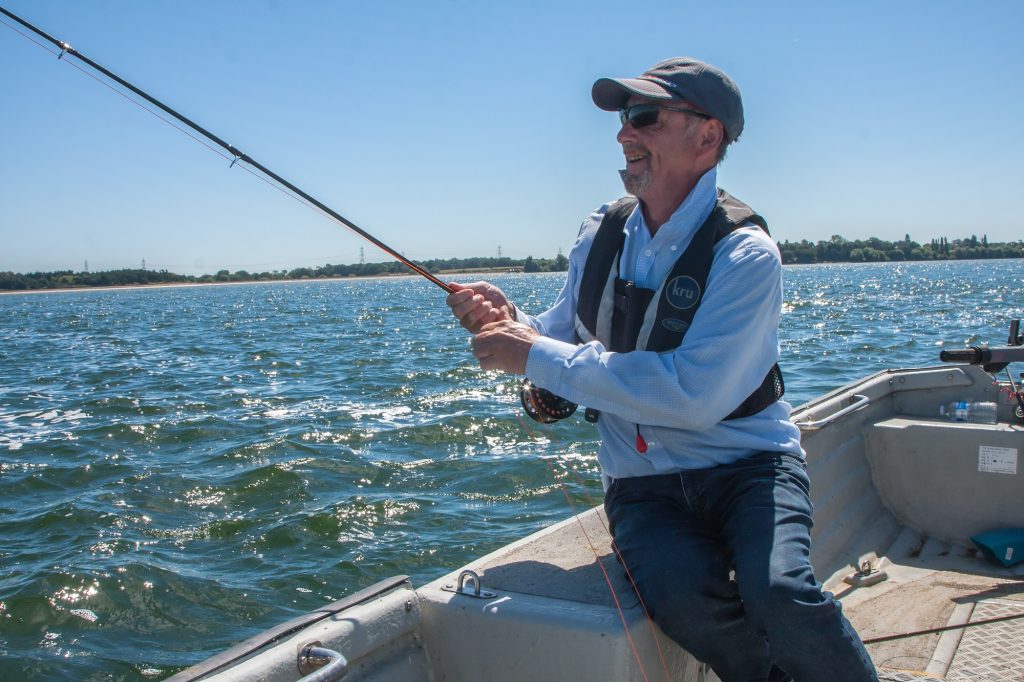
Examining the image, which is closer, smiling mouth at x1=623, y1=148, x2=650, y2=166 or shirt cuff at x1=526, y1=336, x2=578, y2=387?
shirt cuff at x1=526, y1=336, x2=578, y2=387

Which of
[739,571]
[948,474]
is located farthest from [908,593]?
[739,571]

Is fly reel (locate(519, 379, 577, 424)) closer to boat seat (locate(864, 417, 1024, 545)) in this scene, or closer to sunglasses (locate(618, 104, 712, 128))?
sunglasses (locate(618, 104, 712, 128))

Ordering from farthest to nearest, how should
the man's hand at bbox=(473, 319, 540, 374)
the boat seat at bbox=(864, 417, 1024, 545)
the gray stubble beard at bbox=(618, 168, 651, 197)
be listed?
the boat seat at bbox=(864, 417, 1024, 545) → the gray stubble beard at bbox=(618, 168, 651, 197) → the man's hand at bbox=(473, 319, 540, 374)

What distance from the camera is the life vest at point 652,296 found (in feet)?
8.04

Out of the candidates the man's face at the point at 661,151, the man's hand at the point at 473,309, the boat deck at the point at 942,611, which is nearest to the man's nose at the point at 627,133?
the man's face at the point at 661,151

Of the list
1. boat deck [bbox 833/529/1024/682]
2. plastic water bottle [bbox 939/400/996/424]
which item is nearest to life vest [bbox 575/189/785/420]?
boat deck [bbox 833/529/1024/682]

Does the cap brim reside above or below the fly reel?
above

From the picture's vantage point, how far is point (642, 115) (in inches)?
101

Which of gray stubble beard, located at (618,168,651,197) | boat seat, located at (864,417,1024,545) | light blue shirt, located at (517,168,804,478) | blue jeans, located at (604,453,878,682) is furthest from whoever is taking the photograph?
boat seat, located at (864,417,1024,545)

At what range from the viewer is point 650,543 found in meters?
2.33

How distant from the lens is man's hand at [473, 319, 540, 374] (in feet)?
7.89

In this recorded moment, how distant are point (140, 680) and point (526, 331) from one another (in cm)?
335

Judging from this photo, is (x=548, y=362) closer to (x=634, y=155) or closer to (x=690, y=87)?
(x=634, y=155)

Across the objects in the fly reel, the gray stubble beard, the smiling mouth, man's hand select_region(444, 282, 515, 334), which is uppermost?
the smiling mouth
